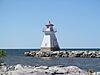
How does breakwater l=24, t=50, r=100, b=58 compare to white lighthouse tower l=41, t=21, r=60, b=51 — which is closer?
breakwater l=24, t=50, r=100, b=58

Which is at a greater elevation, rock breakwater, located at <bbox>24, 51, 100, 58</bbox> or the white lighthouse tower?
the white lighthouse tower

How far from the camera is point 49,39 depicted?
6288 centimetres

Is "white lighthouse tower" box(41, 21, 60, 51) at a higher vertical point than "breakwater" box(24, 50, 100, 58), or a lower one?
higher

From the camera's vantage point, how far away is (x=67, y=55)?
61875mm

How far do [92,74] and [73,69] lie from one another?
1674 millimetres

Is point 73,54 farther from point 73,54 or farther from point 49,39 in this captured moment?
point 49,39

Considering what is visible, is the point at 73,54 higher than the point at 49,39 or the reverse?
the reverse

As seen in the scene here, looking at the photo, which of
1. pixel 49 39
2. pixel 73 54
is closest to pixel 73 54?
pixel 73 54

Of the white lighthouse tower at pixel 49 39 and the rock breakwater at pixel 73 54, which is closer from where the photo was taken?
the rock breakwater at pixel 73 54

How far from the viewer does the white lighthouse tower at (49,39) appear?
62.8m

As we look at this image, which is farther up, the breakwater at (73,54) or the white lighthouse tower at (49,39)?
the white lighthouse tower at (49,39)

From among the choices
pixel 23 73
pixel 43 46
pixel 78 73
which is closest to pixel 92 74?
pixel 78 73

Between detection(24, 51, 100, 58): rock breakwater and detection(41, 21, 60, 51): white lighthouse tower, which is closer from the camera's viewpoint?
detection(24, 51, 100, 58): rock breakwater

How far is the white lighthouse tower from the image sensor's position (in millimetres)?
62812
